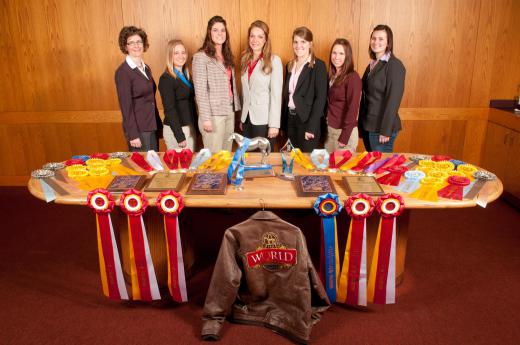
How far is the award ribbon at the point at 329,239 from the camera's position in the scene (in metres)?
1.99

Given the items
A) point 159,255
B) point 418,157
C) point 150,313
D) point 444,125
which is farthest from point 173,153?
point 444,125

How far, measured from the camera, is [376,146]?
11.0ft

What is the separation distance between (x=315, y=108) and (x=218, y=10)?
1.27 m

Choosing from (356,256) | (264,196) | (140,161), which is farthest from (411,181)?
(140,161)

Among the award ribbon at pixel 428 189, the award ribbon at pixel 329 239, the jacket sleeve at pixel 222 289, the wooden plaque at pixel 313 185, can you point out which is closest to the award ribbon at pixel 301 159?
the wooden plaque at pixel 313 185

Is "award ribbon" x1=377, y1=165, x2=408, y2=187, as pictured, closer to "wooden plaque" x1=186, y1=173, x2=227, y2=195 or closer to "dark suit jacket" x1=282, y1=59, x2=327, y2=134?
"wooden plaque" x1=186, y1=173, x2=227, y2=195

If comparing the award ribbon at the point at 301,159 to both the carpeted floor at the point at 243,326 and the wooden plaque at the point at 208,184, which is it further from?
the carpeted floor at the point at 243,326

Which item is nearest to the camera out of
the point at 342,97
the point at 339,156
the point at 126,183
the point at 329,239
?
the point at 329,239

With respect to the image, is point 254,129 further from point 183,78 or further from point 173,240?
point 173,240

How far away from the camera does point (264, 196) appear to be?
208 centimetres

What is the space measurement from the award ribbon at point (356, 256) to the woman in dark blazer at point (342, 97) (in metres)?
1.21

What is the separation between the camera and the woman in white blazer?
10.8 ft

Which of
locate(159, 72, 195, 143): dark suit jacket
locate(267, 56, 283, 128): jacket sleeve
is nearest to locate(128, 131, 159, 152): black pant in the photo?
locate(159, 72, 195, 143): dark suit jacket

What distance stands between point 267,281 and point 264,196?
0.42 m
